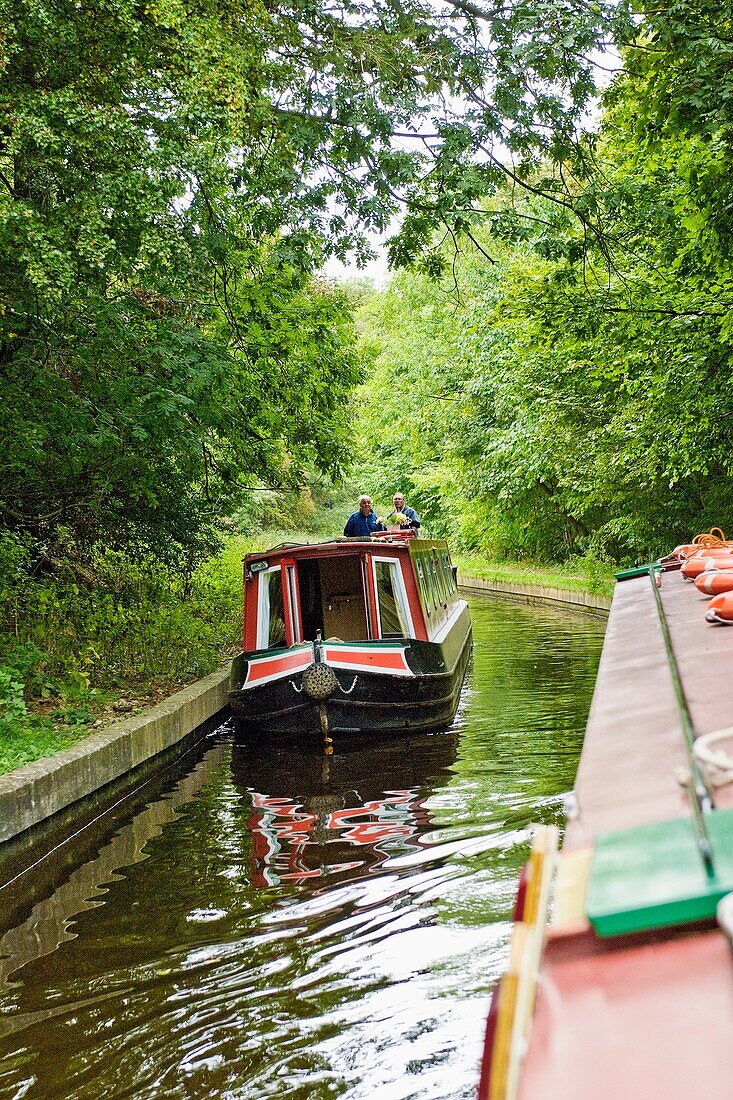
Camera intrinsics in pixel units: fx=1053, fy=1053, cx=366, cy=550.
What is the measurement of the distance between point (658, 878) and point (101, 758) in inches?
278

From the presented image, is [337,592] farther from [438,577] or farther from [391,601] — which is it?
[438,577]

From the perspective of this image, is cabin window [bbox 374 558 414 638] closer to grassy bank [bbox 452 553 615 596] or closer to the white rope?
the white rope

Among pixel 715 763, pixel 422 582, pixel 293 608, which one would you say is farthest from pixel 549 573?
pixel 715 763

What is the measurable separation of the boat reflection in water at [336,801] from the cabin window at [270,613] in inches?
52.7

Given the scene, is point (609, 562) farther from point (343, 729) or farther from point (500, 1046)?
point (500, 1046)

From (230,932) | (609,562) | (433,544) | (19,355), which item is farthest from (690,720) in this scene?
(609,562)

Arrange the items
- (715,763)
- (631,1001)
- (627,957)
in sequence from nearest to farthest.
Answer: (631,1001) → (627,957) → (715,763)

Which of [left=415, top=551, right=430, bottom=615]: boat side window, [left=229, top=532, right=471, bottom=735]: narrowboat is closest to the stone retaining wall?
[left=229, top=532, right=471, bottom=735]: narrowboat

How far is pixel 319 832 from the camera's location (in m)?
7.77

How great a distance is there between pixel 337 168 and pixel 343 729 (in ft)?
17.9

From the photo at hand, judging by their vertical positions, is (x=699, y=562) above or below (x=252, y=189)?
below

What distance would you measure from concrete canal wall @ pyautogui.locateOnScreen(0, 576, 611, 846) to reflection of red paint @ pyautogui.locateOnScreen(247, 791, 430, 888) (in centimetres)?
120

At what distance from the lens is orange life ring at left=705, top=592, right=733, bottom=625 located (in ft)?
16.3

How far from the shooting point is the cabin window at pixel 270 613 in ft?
40.6
